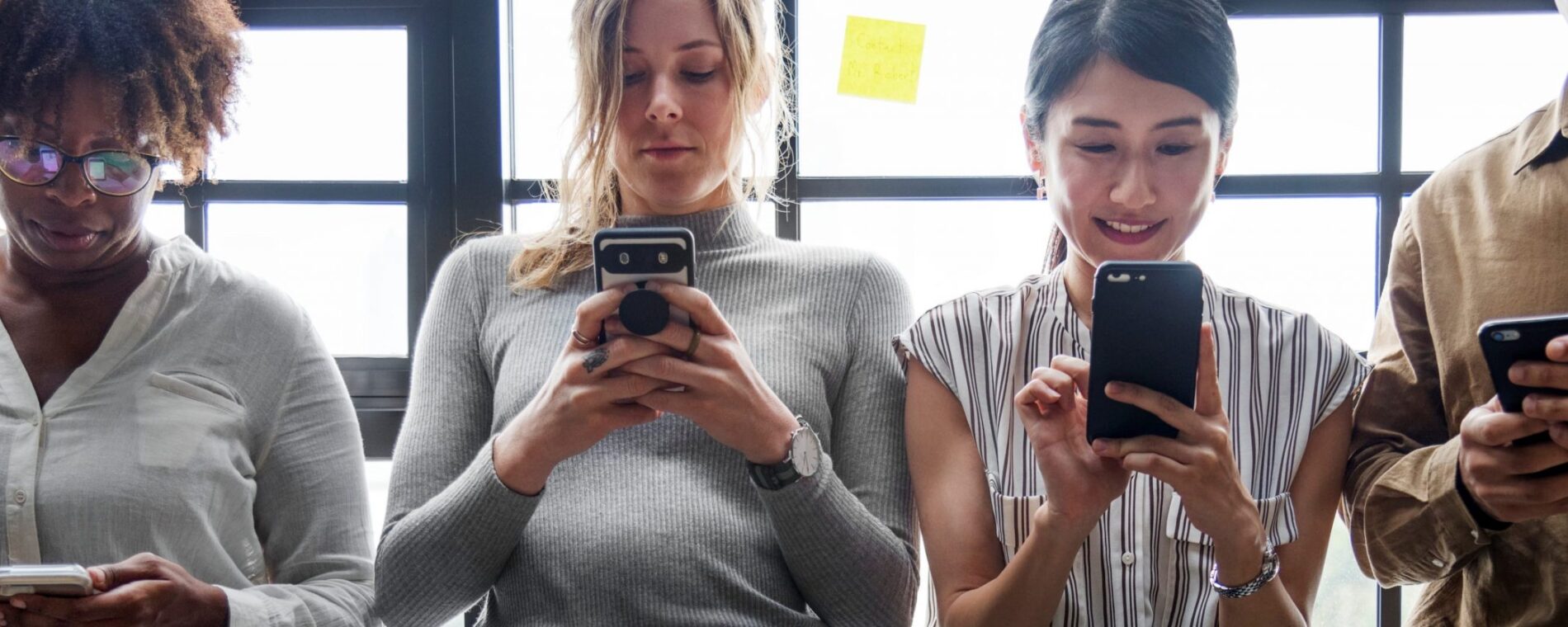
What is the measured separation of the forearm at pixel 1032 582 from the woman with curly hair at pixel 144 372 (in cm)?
74

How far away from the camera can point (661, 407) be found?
1.14m

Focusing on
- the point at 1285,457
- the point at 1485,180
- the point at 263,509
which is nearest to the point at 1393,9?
the point at 1485,180

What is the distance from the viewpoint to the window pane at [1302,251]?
2.03m

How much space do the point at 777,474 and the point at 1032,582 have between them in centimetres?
26

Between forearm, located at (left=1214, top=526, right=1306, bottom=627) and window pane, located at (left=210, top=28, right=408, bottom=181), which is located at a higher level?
window pane, located at (left=210, top=28, right=408, bottom=181)

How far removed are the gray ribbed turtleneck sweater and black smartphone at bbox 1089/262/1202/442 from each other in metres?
0.30

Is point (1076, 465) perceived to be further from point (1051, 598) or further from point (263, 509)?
point (263, 509)

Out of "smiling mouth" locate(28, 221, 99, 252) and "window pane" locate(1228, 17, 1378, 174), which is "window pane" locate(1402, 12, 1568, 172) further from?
"smiling mouth" locate(28, 221, 99, 252)

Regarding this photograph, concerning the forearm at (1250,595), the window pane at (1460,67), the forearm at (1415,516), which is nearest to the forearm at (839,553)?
the forearm at (1250,595)

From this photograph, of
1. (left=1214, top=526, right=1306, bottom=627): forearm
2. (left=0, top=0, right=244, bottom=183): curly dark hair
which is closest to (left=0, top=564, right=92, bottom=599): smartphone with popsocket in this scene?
(left=0, top=0, right=244, bottom=183): curly dark hair

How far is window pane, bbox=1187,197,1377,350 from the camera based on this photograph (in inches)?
79.8

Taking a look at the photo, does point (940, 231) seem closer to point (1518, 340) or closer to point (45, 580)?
point (1518, 340)

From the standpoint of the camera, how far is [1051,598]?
115 cm

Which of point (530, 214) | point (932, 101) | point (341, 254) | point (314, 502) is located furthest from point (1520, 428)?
point (341, 254)
